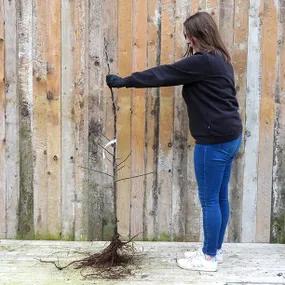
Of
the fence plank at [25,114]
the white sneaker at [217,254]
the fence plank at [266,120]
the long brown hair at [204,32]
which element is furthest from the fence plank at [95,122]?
the fence plank at [266,120]

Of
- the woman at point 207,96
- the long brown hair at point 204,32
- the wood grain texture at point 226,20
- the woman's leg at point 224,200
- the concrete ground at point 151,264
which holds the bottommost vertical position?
the concrete ground at point 151,264

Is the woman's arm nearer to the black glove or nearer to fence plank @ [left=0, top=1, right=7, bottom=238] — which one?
the black glove

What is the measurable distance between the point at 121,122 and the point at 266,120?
98cm

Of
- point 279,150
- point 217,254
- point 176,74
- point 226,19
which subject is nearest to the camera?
point 176,74

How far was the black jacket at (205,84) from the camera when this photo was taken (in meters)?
3.39

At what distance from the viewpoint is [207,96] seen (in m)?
3.43

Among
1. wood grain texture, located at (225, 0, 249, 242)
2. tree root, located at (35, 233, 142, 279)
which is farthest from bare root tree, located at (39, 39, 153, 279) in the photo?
wood grain texture, located at (225, 0, 249, 242)

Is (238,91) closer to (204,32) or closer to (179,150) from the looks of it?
(179,150)

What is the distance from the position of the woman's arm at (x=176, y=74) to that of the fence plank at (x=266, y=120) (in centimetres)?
79

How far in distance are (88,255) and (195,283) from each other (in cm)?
78

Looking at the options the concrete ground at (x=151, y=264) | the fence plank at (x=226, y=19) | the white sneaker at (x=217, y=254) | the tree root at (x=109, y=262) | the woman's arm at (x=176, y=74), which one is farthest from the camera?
the fence plank at (x=226, y=19)

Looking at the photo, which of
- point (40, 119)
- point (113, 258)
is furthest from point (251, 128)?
point (40, 119)

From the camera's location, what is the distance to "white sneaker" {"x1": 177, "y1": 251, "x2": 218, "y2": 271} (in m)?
3.63

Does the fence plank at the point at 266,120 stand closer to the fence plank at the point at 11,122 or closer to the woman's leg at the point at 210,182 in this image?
the woman's leg at the point at 210,182
